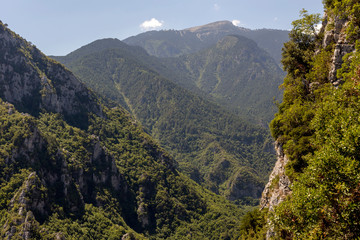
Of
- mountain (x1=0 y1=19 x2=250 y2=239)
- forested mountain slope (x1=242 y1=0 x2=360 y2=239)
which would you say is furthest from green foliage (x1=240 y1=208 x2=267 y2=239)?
mountain (x1=0 y1=19 x2=250 y2=239)

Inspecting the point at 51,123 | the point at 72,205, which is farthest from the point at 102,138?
the point at 72,205

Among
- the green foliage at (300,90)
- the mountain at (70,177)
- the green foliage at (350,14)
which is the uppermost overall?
the green foliage at (350,14)

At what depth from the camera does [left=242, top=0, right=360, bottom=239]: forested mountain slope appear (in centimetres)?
2378

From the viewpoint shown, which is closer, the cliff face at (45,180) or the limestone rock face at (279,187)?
the limestone rock face at (279,187)

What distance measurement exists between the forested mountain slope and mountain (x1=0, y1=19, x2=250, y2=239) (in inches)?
3505

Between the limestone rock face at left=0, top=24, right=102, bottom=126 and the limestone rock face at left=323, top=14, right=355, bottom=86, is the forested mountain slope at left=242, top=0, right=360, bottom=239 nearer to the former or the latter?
the limestone rock face at left=323, top=14, right=355, bottom=86

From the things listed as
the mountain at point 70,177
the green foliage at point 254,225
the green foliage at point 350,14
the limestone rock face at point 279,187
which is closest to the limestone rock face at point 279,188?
the limestone rock face at point 279,187

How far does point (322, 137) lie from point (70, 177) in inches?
4797

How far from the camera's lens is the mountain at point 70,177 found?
9944 cm

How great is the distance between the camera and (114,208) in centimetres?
14050

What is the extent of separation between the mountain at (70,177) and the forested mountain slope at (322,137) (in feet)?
292

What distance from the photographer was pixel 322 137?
101 feet

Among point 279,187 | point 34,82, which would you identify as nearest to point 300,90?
point 279,187

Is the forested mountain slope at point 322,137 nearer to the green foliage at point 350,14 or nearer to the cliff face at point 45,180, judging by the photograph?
the green foliage at point 350,14
